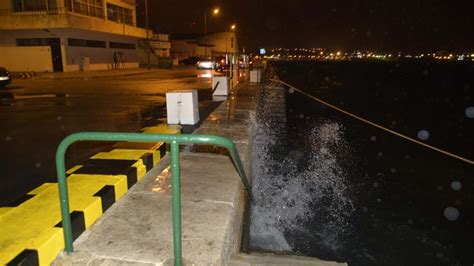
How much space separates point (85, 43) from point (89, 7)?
11.5ft

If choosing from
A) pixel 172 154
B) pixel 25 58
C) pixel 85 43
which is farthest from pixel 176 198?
pixel 85 43

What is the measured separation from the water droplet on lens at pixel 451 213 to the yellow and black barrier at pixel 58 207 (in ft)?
18.8

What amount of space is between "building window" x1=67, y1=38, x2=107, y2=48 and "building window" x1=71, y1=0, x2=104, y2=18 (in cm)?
257

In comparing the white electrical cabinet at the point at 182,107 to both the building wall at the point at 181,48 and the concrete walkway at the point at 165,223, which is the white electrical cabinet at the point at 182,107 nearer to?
the concrete walkway at the point at 165,223

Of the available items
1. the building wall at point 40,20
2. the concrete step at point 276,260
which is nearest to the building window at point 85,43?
the building wall at point 40,20

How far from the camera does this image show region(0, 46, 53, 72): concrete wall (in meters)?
32.1

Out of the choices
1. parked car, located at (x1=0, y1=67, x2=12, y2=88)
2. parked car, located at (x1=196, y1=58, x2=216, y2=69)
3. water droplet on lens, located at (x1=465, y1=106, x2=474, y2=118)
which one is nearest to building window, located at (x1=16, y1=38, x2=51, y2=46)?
parked car, located at (x1=0, y1=67, x2=12, y2=88)

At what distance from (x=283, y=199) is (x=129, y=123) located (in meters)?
4.74

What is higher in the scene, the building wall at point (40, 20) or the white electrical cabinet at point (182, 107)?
the building wall at point (40, 20)

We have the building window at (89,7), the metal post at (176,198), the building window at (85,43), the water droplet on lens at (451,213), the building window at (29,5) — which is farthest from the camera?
the building window at (85,43)

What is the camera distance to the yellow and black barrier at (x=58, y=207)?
8.79ft

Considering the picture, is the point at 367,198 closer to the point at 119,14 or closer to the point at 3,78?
the point at 3,78

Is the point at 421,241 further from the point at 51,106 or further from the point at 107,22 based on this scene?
the point at 107,22

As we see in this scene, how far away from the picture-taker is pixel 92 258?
266 cm
